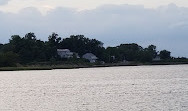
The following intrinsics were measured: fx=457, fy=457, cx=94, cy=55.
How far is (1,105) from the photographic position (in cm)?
4016

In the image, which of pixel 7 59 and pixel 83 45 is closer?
pixel 7 59

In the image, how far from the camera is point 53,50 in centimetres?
16075

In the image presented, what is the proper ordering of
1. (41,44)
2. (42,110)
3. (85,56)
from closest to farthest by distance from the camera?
(42,110) → (41,44) → (85,56)

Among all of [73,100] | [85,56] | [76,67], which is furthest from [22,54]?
[73,100]

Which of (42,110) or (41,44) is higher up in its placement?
(41,44)

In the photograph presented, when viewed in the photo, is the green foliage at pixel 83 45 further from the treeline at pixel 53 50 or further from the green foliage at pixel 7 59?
the green foliage at pixel 7 59

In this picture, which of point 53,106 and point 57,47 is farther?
point 57,47

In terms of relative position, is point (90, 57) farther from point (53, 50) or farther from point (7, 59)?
point (7, 59)

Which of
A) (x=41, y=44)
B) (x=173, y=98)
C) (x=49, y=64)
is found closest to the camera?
(x=173, y=98)

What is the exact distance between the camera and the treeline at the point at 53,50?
148500 millimetres

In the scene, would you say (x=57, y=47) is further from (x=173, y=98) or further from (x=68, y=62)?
(x=173, y=98)

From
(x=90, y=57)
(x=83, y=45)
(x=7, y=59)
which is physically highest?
(x=83, y=45)

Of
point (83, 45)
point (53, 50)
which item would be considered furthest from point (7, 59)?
point (83, 45)

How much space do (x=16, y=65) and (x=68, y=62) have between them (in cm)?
2850
